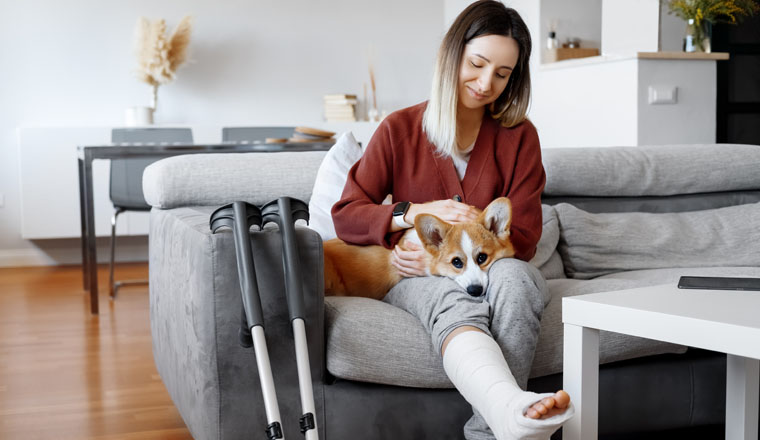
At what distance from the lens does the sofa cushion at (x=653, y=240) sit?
2.29m

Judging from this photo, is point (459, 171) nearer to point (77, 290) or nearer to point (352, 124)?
point (77, 290)

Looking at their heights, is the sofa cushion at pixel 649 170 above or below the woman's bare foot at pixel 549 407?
above

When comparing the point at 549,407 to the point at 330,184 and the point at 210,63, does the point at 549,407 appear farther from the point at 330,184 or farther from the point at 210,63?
the point at 210,63

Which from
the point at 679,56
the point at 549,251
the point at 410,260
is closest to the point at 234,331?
the point at 410,260

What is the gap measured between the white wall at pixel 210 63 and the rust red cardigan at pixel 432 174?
141 inches

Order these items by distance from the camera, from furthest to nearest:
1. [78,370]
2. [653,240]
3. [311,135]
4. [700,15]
Result: [700,15], [311,135], [78,370], [653,240]

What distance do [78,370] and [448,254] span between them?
1.59 meters

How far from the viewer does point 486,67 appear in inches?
73.8

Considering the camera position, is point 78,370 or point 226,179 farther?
point 78,370

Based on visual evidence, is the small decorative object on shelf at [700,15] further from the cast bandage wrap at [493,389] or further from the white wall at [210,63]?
the cast bandage wrap at [493,389]

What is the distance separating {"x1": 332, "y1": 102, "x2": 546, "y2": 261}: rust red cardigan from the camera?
1.91 m

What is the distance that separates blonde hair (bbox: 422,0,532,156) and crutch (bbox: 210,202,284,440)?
1.88ft

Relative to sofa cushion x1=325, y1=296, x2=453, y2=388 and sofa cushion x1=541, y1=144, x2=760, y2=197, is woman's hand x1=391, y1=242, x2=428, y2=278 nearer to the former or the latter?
sofa cushion x1=325, y1=296, x2=453, y2=388

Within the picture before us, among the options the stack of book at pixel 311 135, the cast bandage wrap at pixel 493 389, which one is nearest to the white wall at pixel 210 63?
the stack of book at pixel 311 135
